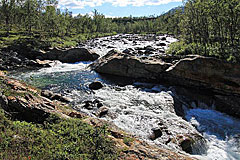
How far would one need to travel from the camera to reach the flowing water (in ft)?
41.2

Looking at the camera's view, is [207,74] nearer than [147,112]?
No

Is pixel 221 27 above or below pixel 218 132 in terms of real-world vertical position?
above

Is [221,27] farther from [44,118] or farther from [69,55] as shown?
[69,55]

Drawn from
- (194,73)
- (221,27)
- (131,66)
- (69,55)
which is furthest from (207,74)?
(69,55)

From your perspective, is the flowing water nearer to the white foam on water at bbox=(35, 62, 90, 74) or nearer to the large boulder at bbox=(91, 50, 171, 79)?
the large boulder at bbox=(91, 50, 171, 79)

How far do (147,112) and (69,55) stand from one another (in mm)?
25637

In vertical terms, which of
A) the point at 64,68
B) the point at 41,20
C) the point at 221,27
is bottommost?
the point at 64,68

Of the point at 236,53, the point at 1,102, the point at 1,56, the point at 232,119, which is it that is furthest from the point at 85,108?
the point at 1,56

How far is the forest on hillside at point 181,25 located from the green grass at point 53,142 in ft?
55.6

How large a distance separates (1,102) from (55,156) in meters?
4.64

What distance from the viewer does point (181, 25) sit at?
3988 centimetres

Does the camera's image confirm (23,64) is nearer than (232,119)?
No

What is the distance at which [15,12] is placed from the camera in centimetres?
6612

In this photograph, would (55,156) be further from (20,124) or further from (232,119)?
(232,119)
